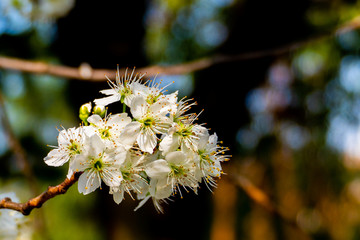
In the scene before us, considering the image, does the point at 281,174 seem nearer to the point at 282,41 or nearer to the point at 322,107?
the point at 322,107

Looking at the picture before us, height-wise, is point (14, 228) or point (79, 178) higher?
point (79, 178)

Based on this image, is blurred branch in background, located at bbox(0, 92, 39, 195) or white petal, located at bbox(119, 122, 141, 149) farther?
blurred branch in background, located at bbox(0, 92, 39, 195)

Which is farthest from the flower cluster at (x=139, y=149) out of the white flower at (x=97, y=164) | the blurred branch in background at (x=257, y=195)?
the blurred branch in background at (x=257, y=195)

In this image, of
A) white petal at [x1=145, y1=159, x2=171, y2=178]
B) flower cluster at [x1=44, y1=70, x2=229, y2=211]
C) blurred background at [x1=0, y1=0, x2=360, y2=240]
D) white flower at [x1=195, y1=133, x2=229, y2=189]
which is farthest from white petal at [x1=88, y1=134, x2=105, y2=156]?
blurred background at [x1=0, y1=0, x2=360, y2=240]

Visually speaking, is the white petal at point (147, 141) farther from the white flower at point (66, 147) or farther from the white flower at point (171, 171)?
the white flower at point (66, 147)

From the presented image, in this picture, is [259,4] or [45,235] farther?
[259,4]

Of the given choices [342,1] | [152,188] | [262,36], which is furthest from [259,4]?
[152,188]

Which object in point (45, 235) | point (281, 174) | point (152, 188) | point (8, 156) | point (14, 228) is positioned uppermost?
point (152, 188)

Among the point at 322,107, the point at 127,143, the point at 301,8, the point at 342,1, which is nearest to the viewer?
the point at 127,143

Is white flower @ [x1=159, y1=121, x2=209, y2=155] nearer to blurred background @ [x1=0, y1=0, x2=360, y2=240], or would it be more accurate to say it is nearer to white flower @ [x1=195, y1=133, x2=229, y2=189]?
white flower @ [x1=195, y1=133, x2=229, y2=189]
